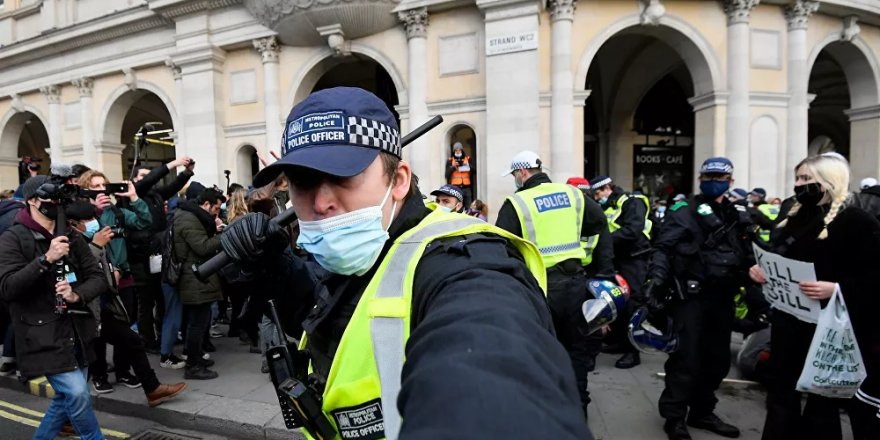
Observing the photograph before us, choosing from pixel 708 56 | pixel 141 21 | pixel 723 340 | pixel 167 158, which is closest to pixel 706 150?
pixel 708 56

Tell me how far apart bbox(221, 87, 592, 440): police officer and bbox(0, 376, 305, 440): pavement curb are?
121 inches

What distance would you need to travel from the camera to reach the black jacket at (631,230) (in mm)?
5766

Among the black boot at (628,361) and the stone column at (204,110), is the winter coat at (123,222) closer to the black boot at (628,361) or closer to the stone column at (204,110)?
the black boot at (628,361)

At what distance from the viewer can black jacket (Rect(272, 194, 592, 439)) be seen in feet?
2.04

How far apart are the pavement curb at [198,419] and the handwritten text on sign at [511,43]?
910 centimetres

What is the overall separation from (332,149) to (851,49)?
17.5 meters

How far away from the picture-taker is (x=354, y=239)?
4.12 feet

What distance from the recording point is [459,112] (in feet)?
38.8

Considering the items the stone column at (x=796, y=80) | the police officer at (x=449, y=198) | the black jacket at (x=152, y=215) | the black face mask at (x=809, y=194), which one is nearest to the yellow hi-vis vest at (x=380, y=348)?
the black face mask at (x=809, y=194)

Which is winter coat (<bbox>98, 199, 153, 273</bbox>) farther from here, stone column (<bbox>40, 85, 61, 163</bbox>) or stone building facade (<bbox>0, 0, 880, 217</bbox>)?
stone column (<bbox>40, 85, 61, 163</bbox>)

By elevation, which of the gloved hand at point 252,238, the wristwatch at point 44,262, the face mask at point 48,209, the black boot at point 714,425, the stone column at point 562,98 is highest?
the stone column at point 562,98

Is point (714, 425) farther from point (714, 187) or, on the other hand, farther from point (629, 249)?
point (629, 249)

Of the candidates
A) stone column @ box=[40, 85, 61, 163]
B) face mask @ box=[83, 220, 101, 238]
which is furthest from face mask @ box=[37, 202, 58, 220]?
stone column @ box=[40, 85, 61, 163]

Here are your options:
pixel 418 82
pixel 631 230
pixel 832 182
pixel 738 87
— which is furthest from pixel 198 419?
pixel 738 87
